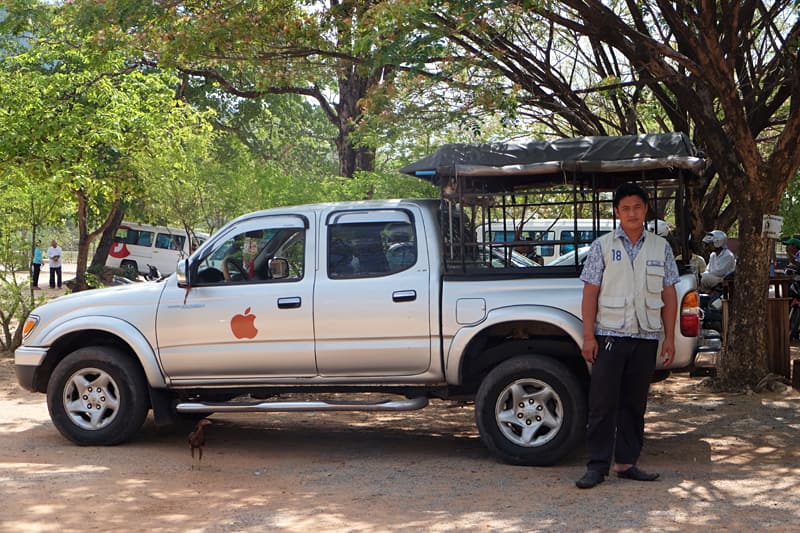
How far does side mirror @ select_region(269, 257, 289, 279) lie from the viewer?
314 inches

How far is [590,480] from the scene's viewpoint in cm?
656

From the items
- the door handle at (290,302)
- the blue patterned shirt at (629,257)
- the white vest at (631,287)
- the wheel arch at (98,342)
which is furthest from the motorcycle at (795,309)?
the wheel arch at (98,342)

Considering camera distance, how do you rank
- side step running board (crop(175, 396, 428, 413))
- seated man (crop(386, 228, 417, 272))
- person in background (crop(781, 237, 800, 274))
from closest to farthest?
side step running board (crop(175, 396, 428, 413)) → seated man (crop(386, 228, 417, 272)) → person in background (crop(781, 237, 800, 274))

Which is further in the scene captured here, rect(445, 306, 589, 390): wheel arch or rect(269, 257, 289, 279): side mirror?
A: rect(269, 257, 289, 279): side mirror

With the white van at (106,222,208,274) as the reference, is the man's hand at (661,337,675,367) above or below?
below

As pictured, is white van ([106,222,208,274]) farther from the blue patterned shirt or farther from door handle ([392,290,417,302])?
the blue patterned shirt

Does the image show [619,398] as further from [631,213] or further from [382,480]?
[382,480]

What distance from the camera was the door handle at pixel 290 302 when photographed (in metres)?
7.77

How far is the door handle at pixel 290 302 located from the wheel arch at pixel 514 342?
121 cm

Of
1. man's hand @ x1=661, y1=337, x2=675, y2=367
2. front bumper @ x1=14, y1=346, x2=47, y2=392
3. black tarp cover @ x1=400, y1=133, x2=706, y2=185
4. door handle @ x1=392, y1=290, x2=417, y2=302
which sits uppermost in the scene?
black tarp cover @ x1=400, y1=133, x2=706, y2=185

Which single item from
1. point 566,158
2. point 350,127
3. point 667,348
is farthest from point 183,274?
point 350,127

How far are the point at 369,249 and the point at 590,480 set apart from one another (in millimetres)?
2445

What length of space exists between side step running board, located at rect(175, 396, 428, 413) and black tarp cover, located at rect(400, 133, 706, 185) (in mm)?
1755

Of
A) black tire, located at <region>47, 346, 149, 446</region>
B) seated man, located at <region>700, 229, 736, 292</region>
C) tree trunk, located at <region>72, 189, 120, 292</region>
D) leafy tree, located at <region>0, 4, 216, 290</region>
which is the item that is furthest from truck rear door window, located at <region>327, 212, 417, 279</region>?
tree trunk, located at <region>72, 189, 120, 292</region>
